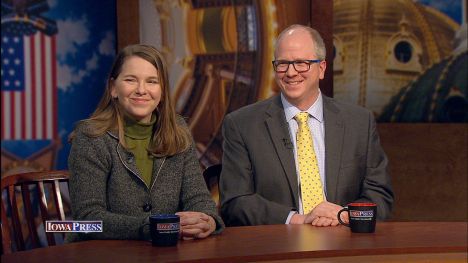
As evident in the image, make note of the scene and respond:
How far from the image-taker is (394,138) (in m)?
4.95

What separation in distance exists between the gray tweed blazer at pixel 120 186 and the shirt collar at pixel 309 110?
494 millimetres

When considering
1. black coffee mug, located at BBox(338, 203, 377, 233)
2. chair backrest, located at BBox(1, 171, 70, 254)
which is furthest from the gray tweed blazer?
black coffee mug, located at BBox(338, 203, 377, 233)

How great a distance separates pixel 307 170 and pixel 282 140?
0.44ft

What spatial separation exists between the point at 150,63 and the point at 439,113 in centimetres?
281

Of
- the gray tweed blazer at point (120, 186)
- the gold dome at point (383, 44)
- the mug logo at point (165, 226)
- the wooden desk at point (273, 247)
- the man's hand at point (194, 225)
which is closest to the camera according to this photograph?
the wooden desk at point (273, 247)

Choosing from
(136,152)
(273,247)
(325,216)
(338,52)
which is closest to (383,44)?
(338,52)

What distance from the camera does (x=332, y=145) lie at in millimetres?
2988

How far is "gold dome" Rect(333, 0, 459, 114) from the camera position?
16.3 feet

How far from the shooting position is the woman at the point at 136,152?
2498mm

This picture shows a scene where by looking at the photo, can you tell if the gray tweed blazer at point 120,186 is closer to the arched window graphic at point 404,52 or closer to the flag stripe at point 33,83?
the flag stripe at point 33,83

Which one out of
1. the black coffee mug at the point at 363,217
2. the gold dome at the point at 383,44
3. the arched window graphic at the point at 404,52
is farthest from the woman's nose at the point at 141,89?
the arched window graphic at the point at 404,52

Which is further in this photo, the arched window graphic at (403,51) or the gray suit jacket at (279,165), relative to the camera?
the arched window graphic at (403,51)

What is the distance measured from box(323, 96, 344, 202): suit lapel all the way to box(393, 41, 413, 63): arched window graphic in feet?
6.59

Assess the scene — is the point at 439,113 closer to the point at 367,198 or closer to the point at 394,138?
the point at 394,138
